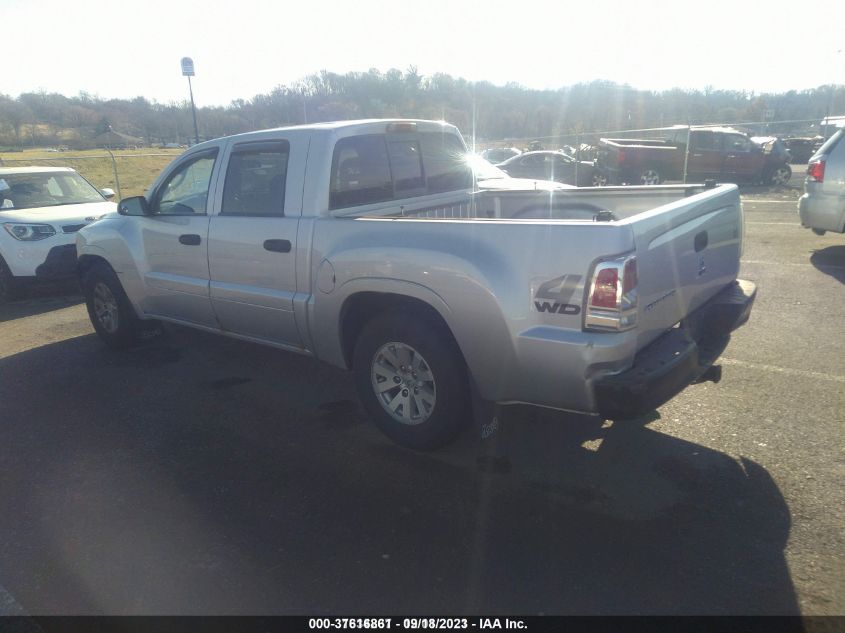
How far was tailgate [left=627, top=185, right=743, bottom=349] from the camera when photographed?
315 cm

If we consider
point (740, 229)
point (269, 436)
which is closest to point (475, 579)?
point (269, 436)

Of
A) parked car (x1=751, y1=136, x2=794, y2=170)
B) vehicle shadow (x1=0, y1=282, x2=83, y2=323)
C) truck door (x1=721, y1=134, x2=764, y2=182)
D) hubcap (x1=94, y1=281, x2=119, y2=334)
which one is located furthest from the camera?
parked car (x1=751, y1=136, x2=794, y2=170)

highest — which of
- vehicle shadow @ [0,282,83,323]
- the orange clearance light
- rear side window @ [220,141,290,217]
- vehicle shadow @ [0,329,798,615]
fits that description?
the orange clearance light

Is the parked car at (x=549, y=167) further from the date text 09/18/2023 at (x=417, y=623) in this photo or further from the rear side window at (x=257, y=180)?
the date text 09/18/2023 at (x=417, y=623)

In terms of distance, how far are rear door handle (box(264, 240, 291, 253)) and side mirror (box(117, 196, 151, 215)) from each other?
5.51ft

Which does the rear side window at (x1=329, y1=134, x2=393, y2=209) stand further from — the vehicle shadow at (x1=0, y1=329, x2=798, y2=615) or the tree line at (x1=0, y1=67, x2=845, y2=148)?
the tree line at (x1=0, y1=67, x2=845, y2=148)

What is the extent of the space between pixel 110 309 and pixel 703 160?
18839 millimetres

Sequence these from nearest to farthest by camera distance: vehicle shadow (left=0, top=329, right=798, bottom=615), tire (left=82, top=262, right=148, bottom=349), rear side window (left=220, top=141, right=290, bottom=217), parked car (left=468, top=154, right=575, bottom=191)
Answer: vehicle shadow (left=0, top=329, right=798, bottom=615) < rear side window (left=220, top=141, right=290, bottom=217) < tire (left=82, top=262, right=148, bottom=349) < parked car (left=468, top=154, right=575, bottom=191)

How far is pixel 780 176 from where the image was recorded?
20438 millimetres

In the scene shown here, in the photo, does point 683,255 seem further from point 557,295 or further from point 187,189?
point 187,189

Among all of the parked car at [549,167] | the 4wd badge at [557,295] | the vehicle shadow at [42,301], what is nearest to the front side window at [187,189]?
the 4wd badge at [557,295]

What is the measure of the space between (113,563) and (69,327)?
5080 mm

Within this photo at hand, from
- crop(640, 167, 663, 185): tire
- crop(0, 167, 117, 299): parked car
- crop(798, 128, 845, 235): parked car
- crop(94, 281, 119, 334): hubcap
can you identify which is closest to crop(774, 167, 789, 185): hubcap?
crop(640, 167, 663, 185): tire

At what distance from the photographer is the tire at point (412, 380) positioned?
3.66 metres
